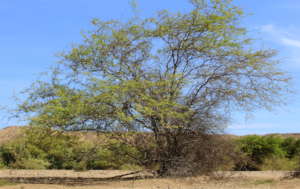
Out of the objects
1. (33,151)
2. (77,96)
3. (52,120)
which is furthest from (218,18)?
(33,151)

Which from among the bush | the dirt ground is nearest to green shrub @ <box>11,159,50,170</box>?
the dirt ground

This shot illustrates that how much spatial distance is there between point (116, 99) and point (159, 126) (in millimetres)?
2296

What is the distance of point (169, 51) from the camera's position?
1559 cm

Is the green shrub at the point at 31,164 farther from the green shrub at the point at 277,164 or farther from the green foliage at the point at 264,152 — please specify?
the green shrub at the point at 277,164

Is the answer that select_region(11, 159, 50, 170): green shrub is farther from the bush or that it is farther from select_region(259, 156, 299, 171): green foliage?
select_region(259, 156, 299, 171): green foliage

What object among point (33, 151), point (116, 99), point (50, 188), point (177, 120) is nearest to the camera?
point (50, 188)

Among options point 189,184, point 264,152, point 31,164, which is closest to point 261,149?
point 264,152

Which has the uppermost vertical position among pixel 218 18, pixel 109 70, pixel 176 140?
pixel 218 18

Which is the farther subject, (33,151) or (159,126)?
Result: (33,151)

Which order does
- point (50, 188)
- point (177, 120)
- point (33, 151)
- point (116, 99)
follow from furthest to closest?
point (33, 151), point (177, 120), point (116, 99), point (50, 188)

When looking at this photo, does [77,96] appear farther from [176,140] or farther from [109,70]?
[176,140]

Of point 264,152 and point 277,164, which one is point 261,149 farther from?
point 277,164

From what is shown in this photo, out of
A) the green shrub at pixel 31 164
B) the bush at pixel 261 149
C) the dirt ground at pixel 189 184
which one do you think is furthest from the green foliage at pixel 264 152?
the green shrub at pixel 31 164

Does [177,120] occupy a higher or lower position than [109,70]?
lower
